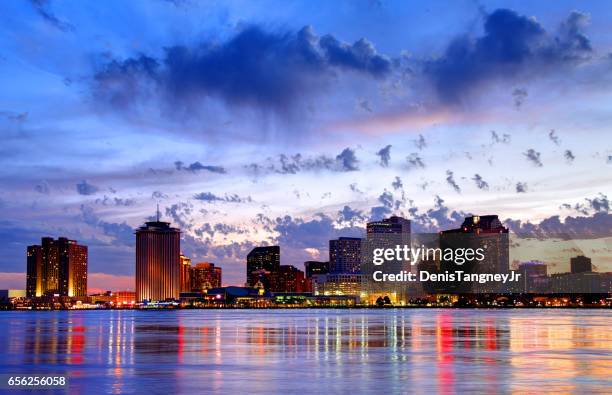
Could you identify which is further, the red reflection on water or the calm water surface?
the calm water surface

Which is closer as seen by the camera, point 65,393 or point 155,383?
point 65,393

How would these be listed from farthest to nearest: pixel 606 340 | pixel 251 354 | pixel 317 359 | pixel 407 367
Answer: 1. pixel 606 340
2. pixel 251 354
3. pixel 317 359
4. pixel 407 367

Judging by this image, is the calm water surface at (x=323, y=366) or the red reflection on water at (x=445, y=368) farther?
the calm water surface at (x=323, y=366)

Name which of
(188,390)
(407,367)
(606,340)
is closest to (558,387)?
(407,367)

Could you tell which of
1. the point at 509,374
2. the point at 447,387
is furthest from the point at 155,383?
the point at 509,374

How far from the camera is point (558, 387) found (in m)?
37.4

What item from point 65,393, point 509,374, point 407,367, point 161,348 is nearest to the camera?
point 65,393

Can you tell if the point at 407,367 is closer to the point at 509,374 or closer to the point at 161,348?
A: the point at 509,374

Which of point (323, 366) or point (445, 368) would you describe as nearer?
point (445, 368)

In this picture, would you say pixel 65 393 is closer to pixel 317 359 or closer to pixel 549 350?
pixel 317 359

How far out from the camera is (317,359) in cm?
5369

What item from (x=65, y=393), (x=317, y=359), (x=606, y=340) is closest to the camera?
(x=65, y=393)

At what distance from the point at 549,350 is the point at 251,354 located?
72.3ft

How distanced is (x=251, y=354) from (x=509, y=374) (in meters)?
21.1
